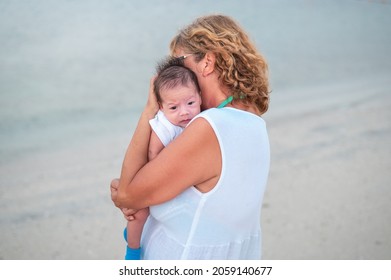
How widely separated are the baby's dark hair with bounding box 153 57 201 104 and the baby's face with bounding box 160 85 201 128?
0.02 m

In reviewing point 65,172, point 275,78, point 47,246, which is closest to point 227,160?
point 47,246

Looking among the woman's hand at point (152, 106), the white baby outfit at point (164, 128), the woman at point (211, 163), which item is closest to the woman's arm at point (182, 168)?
the woman at point (211, 163)

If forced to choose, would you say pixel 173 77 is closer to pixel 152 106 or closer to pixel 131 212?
pixel 152 106

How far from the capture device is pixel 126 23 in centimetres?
860

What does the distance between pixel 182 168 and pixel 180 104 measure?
29 cm

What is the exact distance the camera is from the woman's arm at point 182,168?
184 cm

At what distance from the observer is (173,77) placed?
205cm

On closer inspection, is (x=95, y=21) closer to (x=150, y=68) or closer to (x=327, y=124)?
(x=150, y=68)

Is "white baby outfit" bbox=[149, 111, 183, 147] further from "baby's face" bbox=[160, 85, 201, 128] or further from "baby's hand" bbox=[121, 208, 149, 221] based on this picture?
"baby's hand" bbox=[121, 208, 149, 221]

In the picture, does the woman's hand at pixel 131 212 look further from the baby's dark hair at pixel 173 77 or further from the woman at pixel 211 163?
the baby's dark hair at pixel 173 77

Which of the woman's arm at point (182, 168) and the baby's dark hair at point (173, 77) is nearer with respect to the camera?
the woman's arm at point (182, 168)

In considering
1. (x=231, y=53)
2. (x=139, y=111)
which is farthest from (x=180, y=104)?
(x=139, y=111)

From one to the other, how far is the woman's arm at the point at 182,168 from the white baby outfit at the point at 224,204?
0.03 metres

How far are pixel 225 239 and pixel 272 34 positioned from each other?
8.06 m
